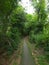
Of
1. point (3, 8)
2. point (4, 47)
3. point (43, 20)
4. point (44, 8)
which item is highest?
point (44, 8)

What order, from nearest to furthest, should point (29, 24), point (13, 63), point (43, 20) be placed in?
point (13, 63) < point (43, 20) < point (29, 24)

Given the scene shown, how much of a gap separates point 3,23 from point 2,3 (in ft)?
11.7

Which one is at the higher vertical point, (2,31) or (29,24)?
(29,24)

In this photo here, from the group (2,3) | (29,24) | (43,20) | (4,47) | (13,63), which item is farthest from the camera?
(29,24)

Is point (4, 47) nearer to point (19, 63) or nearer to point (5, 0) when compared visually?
point (19, 63)

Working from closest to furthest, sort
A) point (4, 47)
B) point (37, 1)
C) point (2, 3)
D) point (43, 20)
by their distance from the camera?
point (2, 3) → point (4, 47) → point (43, 20) → point (37, 1)

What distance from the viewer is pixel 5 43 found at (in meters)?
15.5

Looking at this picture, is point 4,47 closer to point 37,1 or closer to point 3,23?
point 3,23

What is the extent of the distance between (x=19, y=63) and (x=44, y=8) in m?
17.9

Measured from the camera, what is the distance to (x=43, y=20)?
28.7 m

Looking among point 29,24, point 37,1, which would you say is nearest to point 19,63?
point 37,1

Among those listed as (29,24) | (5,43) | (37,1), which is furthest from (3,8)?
(29,24)

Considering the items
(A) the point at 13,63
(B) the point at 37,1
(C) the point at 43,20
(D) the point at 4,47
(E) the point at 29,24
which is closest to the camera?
(A) the point at 13,63

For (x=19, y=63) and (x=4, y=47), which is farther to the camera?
(x=4, y=47)
